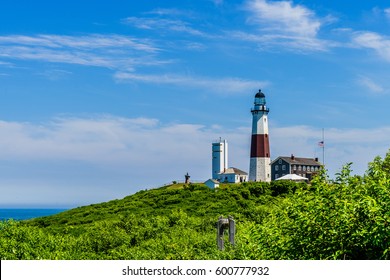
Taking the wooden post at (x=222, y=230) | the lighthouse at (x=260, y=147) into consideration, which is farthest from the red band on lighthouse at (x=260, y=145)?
the wooden post at (x=222, y=230)

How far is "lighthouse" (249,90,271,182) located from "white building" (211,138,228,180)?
11.4 meters

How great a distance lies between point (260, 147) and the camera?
2778 inches

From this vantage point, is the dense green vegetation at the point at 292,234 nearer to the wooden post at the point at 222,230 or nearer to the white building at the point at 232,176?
the wooden post at the point at 222,230

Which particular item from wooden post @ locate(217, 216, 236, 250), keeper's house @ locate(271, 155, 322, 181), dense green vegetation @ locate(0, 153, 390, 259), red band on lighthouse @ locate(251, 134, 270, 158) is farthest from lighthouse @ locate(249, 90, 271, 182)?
wooden post @ locate(217, 216, 236, 250)

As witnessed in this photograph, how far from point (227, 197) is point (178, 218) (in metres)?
12.2

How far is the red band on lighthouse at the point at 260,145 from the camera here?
7025cm

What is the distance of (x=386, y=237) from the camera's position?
25.2 feet

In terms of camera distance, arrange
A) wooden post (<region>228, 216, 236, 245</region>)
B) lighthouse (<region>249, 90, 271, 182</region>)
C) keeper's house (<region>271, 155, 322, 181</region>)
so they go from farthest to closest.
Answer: keeper's house (<region>271, 155, 322, 181</region>) → lighthouse (<region>249, 90, 271, 182</region>) → wooden post (<region>228, 216, 236, 245</region>)

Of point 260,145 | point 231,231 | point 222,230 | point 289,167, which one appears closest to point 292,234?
point 231,231

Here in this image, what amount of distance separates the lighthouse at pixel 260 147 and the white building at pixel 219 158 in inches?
449

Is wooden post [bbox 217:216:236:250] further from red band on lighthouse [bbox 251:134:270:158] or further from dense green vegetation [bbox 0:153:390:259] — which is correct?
red band on lighthouse [bbox 251:134:270:158]

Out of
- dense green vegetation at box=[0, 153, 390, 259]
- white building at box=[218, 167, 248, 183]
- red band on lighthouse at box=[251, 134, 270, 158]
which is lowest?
dense green vegetation at box=[0, 153, 390, 259]

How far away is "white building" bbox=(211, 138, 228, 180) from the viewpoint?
8250 centimetres
